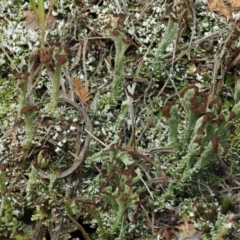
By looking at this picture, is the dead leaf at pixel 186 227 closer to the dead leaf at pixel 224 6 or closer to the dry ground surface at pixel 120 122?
the dry ground surface at pixel 120 122

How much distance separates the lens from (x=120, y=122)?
2604 mm

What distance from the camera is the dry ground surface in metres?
2.32

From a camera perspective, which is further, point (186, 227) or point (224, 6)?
point (224, 6)

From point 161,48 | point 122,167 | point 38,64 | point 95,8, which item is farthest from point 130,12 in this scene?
point 122,167

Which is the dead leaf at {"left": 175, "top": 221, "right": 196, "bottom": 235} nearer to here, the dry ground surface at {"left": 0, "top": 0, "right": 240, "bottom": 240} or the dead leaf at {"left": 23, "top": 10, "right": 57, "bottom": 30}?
the dry ground surface at {"left": 0, "top": 0, "right": 240, "bottom": 240}

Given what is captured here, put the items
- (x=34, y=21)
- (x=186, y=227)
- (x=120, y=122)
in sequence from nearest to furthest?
(x=186, y=227)
(x=120, y=122)
(x=34, y=21)

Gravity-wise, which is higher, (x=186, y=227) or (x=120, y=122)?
(x=120, y=122)

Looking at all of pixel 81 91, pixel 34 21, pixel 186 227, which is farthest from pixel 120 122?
pixel 34 21

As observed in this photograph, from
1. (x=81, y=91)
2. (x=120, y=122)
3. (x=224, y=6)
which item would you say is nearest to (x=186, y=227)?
(x=120, y=122)

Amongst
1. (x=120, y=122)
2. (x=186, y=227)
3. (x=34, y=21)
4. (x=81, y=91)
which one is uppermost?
(x=34, y=21)

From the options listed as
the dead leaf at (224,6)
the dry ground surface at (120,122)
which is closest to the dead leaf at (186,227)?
the dry ground surface at (120,122)

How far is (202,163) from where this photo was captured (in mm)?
2357

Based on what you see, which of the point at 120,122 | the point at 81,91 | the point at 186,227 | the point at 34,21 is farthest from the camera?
the point at 34,21

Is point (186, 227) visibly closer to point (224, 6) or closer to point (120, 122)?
point (120, 122)
